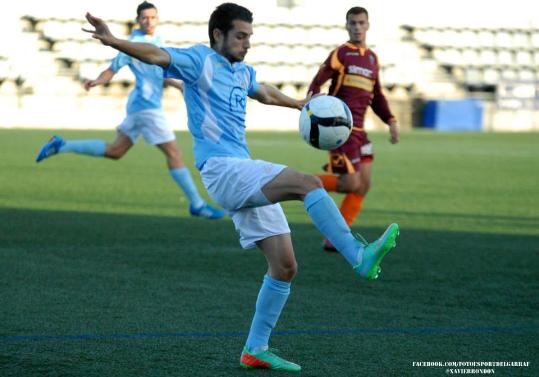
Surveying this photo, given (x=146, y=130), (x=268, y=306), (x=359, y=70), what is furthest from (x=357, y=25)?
(x=268, y=306)

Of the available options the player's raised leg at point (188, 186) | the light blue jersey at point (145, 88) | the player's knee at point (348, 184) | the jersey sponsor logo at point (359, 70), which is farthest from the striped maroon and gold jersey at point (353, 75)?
the light blue jersey at point (145, 88)

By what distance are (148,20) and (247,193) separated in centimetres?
677

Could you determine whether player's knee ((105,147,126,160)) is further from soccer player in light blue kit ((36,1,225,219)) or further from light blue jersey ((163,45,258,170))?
light blue jersey ((163,45,258,170))

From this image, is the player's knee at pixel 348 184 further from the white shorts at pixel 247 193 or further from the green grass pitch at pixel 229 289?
the white shorts at pixel 247 193

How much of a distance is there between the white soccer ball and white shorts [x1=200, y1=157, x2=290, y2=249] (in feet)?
1.66

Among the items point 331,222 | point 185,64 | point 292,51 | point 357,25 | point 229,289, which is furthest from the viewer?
point 292,51

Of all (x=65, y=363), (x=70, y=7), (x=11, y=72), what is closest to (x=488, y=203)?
(x=65, y=363)

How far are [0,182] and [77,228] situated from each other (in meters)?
5.18

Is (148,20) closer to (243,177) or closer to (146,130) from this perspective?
(146,130)

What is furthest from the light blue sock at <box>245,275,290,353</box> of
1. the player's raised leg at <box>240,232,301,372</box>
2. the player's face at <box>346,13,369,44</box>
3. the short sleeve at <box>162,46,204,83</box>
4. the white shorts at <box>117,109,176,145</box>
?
the white shorts at <box>117,109,176,145</box>

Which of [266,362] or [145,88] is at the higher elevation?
[145,88]

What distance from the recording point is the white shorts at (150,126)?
11414 millimetres

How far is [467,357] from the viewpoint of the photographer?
492cm

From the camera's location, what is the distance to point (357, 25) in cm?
893
